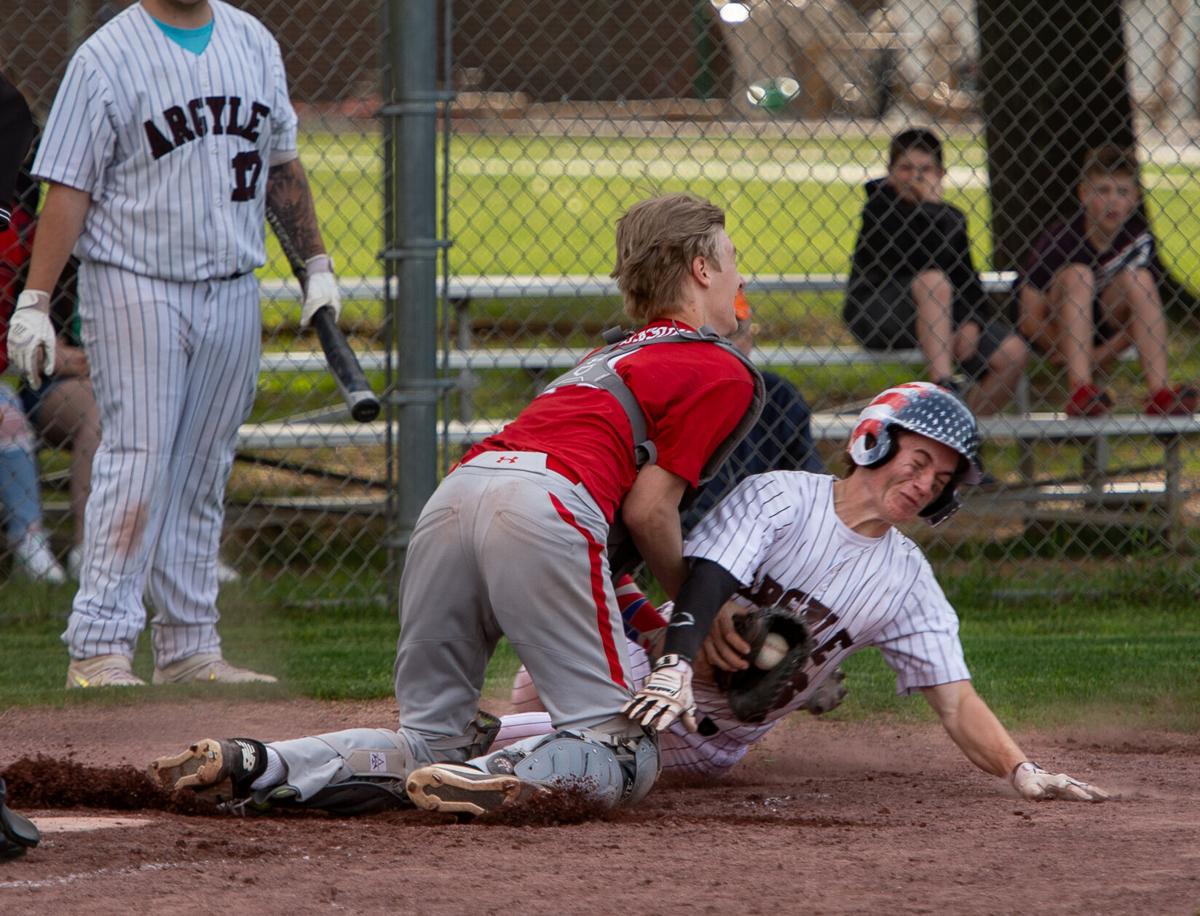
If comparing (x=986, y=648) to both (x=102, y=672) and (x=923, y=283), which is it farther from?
(x=102, y=672)

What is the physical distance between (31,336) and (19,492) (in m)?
1.89

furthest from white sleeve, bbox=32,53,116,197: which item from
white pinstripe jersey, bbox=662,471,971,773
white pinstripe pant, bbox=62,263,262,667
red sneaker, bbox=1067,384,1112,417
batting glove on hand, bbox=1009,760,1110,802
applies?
red sneaker, bbox=1067,384,1112,417

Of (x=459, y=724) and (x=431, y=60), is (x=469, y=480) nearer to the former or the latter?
(x=459, y=724)

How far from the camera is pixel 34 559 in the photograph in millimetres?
6523

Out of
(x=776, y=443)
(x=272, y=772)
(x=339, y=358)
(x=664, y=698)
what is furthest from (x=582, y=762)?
(x=776, y=443)

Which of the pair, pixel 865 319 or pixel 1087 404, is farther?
pixel 865 319

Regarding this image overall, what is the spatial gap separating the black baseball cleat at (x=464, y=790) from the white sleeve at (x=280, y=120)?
2.51m

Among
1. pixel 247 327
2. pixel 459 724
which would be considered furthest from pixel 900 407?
pixel 247 327

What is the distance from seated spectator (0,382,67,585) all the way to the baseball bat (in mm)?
1687

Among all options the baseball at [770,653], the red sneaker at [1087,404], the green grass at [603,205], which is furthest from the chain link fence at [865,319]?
the baseball at [770,653]

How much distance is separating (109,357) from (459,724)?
6.24 feet

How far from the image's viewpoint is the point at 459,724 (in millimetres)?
3549

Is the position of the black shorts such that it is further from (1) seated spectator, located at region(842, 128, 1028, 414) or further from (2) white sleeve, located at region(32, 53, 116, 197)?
(2) white sleeve, located at region(32, 53, 116, 197)

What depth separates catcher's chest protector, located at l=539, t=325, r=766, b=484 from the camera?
11.3ft
